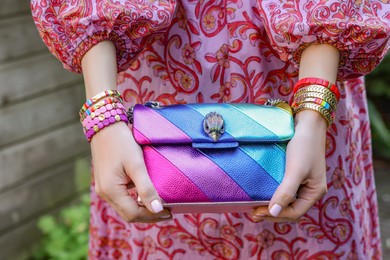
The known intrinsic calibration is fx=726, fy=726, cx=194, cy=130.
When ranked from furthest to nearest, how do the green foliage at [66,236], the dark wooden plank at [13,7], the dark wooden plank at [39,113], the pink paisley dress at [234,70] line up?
1. the green foliage at [66,236]
2. the dark wooden plank at [39,113]
3. the dark wooden plank at [13,7]
4. the pink paisley dress at [234,70]

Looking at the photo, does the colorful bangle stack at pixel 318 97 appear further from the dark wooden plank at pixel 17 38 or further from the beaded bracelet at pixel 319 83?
the dark wooden plank at pixel 17 38

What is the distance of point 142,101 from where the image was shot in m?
1.42

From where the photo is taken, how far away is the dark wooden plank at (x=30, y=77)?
2730mm

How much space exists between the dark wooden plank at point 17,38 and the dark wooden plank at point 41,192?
1.72ft

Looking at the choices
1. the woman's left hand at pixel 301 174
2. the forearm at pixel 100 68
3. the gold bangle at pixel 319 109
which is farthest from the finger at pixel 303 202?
the forearm at pixel 100 68

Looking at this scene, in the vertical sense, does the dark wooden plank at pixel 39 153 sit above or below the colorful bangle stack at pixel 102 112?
above

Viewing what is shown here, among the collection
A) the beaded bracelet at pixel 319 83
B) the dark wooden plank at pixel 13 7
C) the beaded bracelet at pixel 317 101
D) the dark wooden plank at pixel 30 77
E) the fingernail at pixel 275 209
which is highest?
the dark wooden plank at pixel 13 7

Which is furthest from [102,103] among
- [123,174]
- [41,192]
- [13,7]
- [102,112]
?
[41,192]

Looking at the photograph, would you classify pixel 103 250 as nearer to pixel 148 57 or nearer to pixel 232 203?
pixel 148 57

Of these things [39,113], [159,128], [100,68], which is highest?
[39,113]

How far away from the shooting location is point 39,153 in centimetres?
296

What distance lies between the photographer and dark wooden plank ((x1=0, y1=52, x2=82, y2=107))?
8.96ft

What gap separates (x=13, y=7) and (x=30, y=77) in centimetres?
29

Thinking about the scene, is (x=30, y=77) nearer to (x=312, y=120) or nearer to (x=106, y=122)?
(x=106, y=122)
